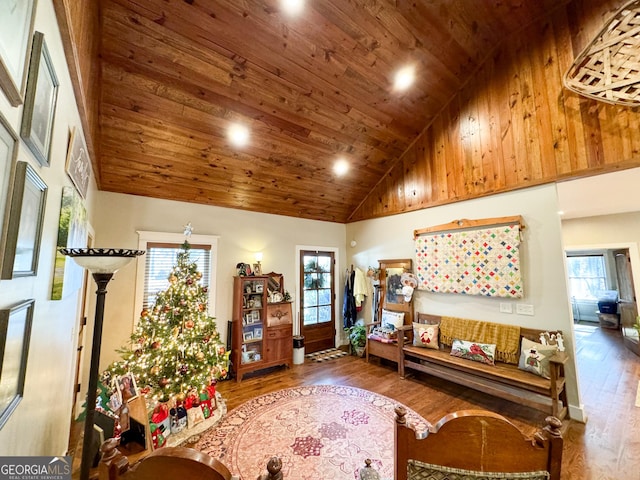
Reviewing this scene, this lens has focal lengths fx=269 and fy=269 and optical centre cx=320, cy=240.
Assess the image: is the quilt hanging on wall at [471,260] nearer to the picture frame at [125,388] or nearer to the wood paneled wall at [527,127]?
the wood paneled wall at [527,127]

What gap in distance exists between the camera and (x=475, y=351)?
349 centimetres

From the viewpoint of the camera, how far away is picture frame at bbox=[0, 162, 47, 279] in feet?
2.80

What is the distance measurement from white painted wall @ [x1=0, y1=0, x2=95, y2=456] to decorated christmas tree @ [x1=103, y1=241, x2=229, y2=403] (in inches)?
30.0

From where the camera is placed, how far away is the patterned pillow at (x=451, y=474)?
0.91 meters

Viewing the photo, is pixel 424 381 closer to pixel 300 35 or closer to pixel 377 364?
pixel 377 364

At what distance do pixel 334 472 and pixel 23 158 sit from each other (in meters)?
2.79

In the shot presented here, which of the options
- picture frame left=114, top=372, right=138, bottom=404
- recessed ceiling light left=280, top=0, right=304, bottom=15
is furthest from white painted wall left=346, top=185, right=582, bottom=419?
picture frame left=114, top=372, right=138, bottom=404

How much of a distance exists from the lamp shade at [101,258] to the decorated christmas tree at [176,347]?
1.69m

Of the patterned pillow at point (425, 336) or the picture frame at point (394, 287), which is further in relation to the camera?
the picture frame at point (394, 287)

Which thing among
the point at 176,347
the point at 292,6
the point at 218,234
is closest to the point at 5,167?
the point at 176,347

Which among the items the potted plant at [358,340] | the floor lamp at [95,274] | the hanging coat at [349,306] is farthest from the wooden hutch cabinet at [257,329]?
the floor lamp at [95,274]

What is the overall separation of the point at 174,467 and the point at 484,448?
1.02 meters

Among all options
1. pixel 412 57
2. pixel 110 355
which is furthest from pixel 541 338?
pixel 110 355

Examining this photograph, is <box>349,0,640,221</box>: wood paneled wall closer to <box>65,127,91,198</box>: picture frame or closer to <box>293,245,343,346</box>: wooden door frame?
<box>293,245,343,346</box>: wooden door frame
